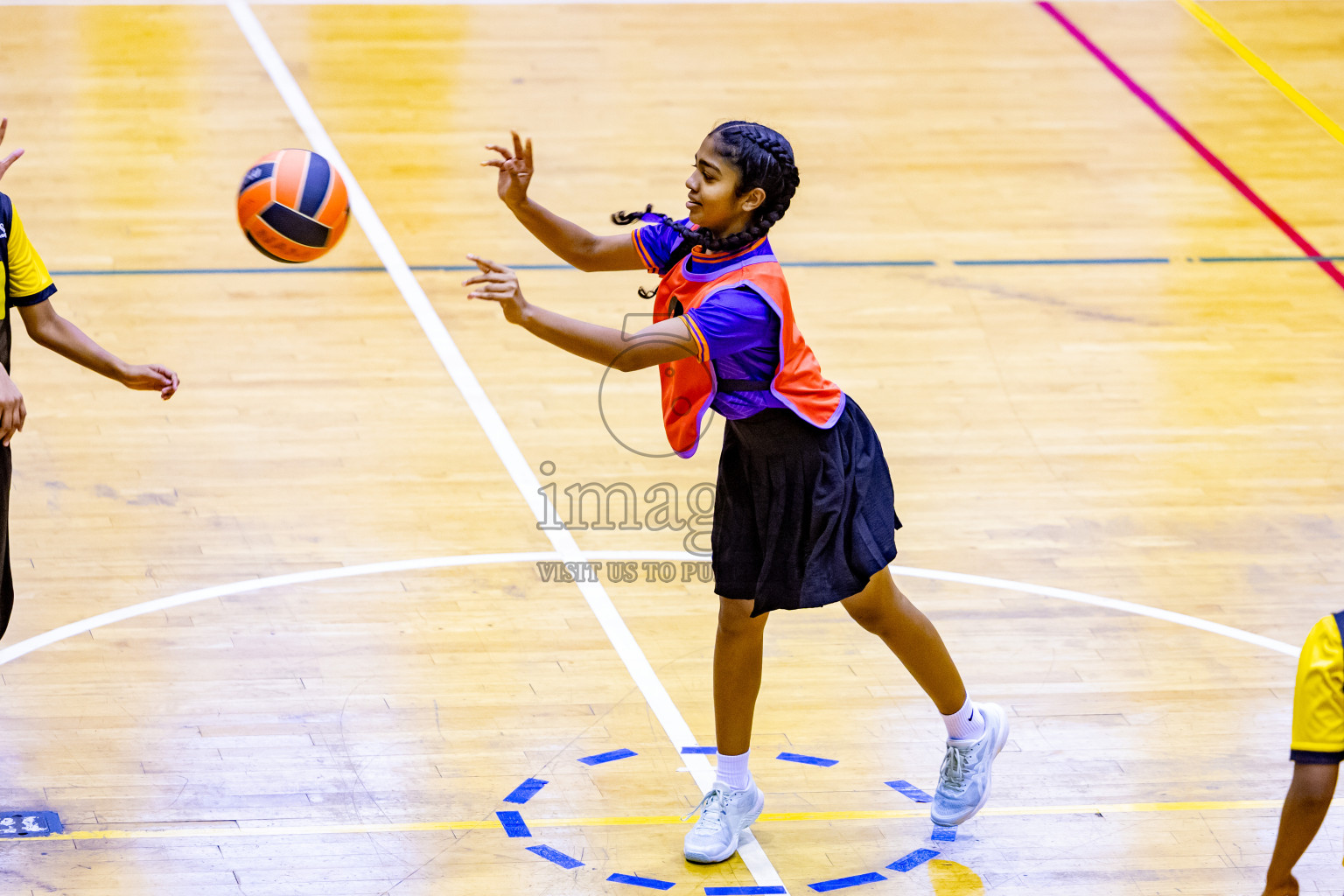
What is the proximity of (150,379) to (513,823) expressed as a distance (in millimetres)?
1456

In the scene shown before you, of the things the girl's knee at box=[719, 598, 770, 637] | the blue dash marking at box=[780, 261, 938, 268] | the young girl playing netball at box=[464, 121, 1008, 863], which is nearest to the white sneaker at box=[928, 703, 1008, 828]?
the young girl playing netball at box=[464, 121, 1008, 863]

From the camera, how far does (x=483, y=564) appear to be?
17.7ft

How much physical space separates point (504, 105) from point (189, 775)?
6.08m

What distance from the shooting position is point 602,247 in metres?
3.87

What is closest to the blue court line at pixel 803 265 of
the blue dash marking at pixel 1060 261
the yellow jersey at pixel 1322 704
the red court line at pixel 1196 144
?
the blue dash marking at pixel 1060 261


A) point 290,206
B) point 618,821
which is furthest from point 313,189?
point 618,821

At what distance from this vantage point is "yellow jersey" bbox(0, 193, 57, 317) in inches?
148

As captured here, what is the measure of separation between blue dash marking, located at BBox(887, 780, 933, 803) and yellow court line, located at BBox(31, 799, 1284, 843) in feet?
0.17

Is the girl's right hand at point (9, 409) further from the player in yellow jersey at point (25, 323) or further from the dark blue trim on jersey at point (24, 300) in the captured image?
the dark blue trim on jersey at point (24, 300)

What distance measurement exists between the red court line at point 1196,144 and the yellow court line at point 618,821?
445cm

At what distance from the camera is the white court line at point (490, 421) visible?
14.3ft

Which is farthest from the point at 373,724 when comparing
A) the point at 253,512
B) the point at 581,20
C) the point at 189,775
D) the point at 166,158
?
the point at 581,20

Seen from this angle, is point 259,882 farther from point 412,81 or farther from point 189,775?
point 412,81

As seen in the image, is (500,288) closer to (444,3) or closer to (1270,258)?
(1270,258)
